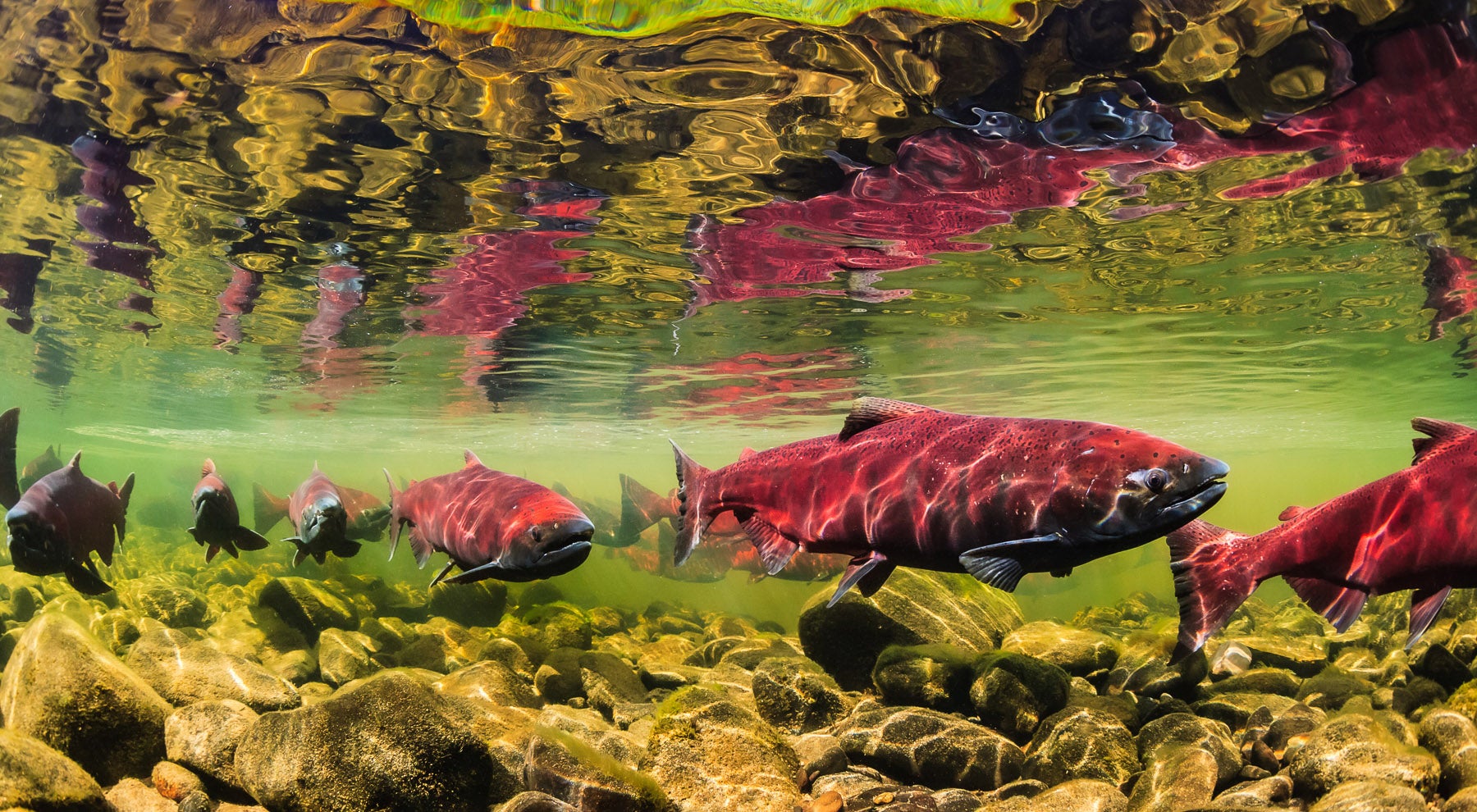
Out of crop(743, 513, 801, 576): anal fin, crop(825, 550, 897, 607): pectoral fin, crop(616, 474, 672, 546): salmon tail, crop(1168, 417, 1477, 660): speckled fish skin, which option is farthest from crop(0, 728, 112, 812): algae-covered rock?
crop(616, 474, 672, 546): salmon tail

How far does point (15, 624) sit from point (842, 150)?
1217cm

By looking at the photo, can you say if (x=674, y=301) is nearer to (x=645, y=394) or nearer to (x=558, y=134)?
(x=558, y=134)

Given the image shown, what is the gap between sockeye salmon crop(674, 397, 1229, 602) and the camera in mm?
3248

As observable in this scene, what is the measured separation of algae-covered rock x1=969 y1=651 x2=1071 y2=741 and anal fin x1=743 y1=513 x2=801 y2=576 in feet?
10.7

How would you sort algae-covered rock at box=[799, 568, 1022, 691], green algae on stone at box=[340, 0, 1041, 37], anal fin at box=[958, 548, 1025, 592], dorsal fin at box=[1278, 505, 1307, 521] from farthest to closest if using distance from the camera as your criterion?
algae-covered rock at box=[799, 568, 1022, 691], green algae on stone at box=[340, 0, 1041, 37], dorsal fin at box=[1278, 505, 1307, 521], anal fin at box=[958, 548, 1025, 592]

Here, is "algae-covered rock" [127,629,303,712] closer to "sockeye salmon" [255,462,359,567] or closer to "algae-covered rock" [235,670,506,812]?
"sockeye salmon" [255,462,359,567]

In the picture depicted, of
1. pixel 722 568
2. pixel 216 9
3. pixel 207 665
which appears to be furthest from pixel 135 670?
pixel 722 568

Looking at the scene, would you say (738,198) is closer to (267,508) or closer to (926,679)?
(926,679)

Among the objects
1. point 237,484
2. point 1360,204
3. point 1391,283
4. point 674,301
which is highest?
point 1360,204

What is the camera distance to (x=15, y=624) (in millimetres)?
9648

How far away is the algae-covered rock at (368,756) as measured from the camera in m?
4.31

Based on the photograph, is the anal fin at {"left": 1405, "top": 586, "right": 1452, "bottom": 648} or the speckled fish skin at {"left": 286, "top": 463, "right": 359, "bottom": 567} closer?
the anal fin at {"left": 1405, "top": 586, "right": 1452, "bottom": 648}

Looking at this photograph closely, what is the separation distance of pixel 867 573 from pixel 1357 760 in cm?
352

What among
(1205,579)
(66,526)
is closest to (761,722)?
(1205,579)
